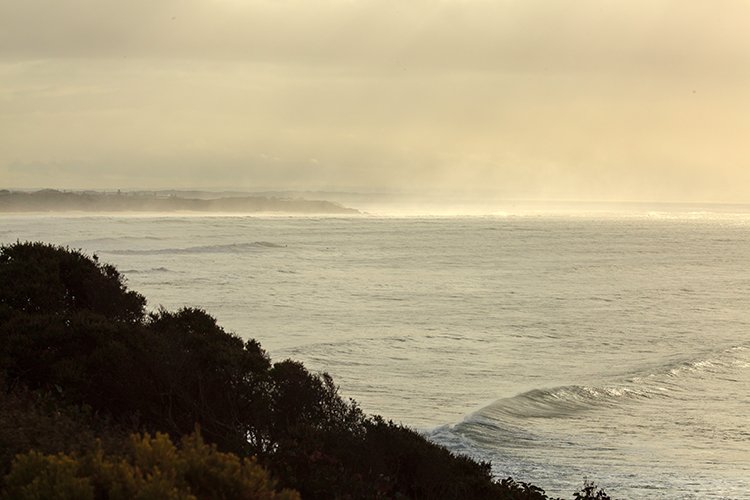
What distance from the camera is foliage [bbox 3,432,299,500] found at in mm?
5664

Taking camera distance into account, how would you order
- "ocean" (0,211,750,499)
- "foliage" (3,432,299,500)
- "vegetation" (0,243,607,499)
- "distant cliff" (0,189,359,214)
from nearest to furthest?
"foliage" (3,432,299,500), "vegetation" (0,243,607,499), "ocean" (0,211,750,499), "distant cliff" (0,189,359,214)

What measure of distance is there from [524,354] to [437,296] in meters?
15.9

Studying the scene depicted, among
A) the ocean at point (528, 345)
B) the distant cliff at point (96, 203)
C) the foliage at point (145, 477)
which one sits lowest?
the ocean at point (528, 345)

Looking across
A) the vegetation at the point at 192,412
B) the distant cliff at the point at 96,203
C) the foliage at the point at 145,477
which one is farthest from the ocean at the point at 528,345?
the distant cliff at the point at 96,203

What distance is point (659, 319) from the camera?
35.1 metres

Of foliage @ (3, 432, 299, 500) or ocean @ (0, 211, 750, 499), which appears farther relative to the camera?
ocean @ (0, 211, 750, 499)

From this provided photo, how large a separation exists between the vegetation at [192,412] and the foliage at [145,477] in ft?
0.05

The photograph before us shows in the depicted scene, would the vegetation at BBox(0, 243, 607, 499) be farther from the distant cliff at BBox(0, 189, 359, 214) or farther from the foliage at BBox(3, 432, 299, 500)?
the distant cliff at BBox(0, 189, 359, 214)

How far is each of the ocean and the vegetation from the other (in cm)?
413

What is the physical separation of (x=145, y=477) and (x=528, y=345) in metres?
22.7

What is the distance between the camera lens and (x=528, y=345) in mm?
28156

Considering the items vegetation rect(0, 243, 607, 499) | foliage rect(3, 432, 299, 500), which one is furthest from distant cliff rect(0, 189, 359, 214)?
foliage rect(3, 432, 299, 500)

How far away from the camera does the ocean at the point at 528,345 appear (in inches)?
642

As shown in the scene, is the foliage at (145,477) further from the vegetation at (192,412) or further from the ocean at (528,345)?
the ocean at (528,345)
